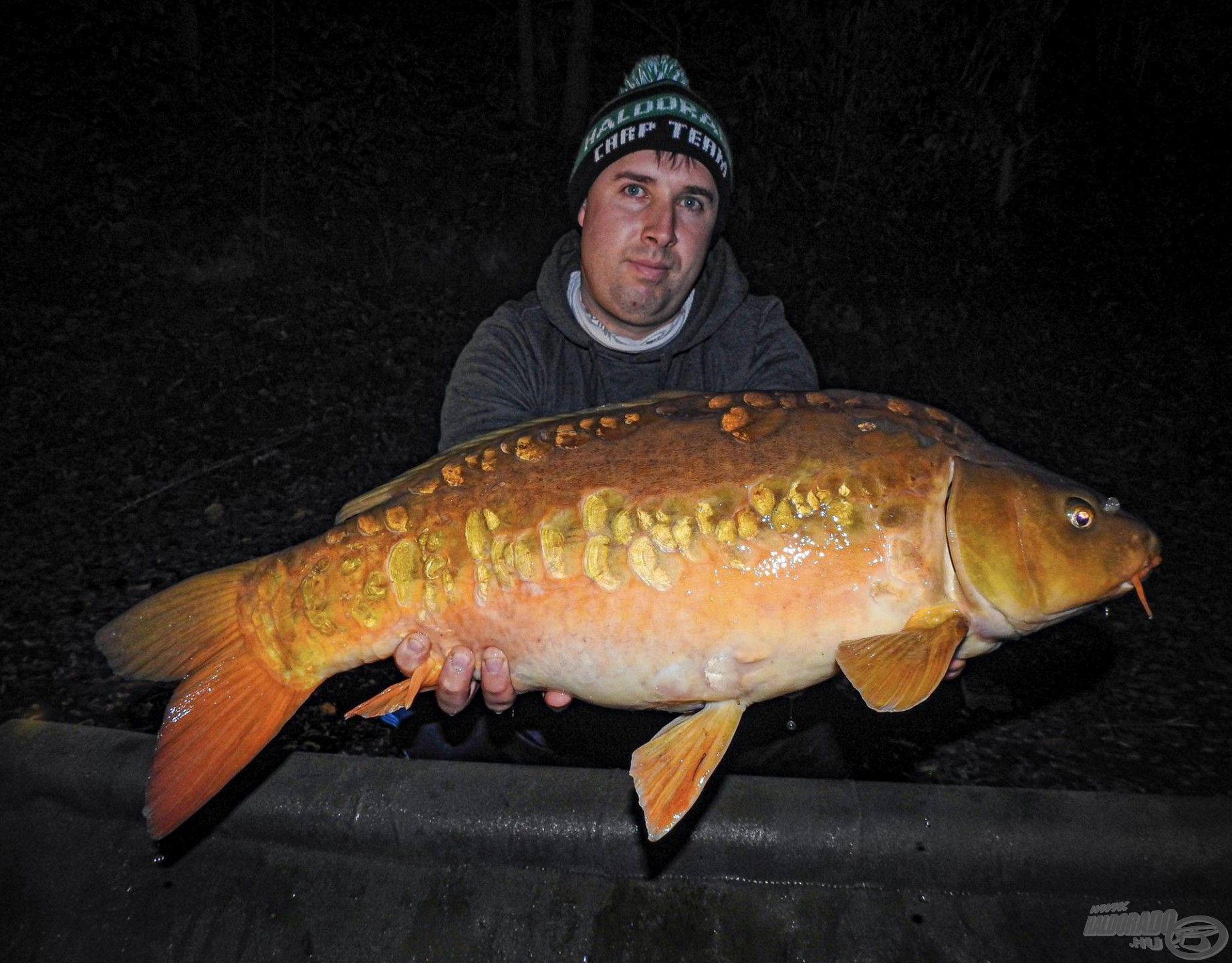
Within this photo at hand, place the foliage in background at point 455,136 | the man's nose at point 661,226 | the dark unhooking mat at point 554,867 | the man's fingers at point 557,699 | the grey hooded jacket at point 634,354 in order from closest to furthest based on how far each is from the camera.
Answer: the dark unhooking mat at point 554,867 → the man's fingers at point 557,699 → the man's nose at point 661,226 → the grey hooded jacket at point 634,354 → the foliage in background at point 455,136

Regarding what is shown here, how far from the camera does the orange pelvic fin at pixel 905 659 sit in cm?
118

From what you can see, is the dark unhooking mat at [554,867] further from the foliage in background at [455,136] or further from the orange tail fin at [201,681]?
the foliage in background at [455,136]

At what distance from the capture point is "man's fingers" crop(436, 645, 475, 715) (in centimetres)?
137

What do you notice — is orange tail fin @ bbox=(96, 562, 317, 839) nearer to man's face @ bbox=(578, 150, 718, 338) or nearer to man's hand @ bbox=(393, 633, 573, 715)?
man's hand @ bbox=(393, 633, 573, 715)

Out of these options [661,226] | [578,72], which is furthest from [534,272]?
[661,226]

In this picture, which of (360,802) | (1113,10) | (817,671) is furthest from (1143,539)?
(1113,10)

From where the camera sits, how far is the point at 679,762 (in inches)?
50.6

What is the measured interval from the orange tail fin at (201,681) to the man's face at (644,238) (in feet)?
4.08

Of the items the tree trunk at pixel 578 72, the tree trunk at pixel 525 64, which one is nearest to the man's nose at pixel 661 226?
the tree trunk at pixel 578 72

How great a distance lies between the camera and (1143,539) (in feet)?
4.17

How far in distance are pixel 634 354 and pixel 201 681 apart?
1421 mm

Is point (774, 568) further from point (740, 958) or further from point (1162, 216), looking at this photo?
point (1162, 216)

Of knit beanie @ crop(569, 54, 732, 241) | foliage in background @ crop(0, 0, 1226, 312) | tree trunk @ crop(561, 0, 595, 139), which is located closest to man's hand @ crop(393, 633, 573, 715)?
knit beanie @ crop(569, 54, 732, 241)

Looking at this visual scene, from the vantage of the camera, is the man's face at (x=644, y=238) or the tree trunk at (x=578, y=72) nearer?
the man's face at (x=644, y=238)
